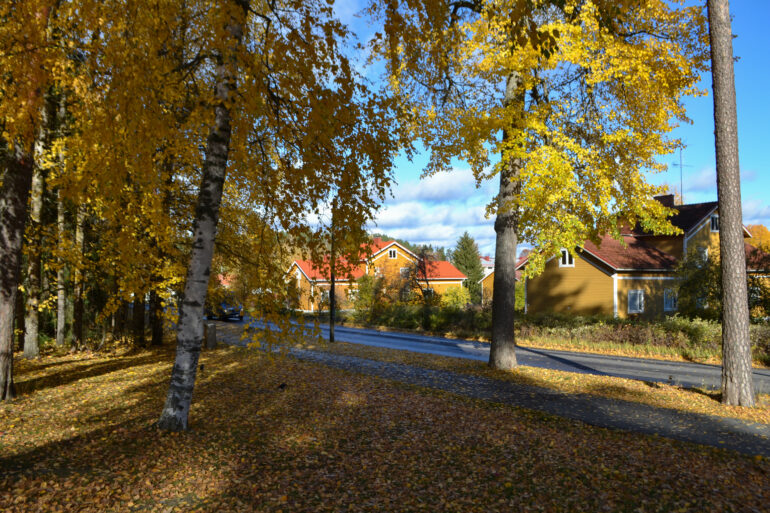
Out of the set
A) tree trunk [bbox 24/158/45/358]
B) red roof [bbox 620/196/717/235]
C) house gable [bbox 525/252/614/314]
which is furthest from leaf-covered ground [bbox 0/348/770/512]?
red roof [bbox 620/196/717/235]

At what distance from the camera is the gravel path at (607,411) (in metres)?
6.83

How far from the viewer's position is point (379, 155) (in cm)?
686

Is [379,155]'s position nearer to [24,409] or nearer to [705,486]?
[705,486]

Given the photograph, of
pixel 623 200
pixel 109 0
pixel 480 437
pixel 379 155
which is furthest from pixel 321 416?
pixel 623 200

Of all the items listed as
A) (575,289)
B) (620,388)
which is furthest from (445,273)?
(620,388)

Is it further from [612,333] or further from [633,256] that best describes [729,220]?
[633,256]

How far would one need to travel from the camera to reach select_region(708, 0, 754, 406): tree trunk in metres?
8.55

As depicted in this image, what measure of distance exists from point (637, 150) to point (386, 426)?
29.9 ft

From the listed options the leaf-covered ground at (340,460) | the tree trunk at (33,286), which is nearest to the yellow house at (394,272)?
the tree trunk at (33,286)

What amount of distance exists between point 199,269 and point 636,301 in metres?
29.2

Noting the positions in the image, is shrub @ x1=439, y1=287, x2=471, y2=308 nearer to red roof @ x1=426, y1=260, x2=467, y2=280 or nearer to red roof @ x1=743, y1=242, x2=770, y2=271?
red roof @ x1=426, y1=260, x2=467, y2=280

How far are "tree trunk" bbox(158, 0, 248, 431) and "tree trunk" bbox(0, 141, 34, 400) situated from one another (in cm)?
397

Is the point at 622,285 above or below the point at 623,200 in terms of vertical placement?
below

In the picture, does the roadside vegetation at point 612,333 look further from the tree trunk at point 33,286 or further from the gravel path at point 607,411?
the tree trunk at point 33,286
